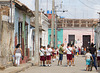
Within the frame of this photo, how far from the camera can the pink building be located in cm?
5888

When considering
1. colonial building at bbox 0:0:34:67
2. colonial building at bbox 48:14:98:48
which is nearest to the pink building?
colonial building at bbox 48:14:98:48

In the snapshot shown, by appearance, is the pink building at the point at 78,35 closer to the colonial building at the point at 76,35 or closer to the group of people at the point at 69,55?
the colonial building at the point at 76,35

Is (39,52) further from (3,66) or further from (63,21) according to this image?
(63,21)

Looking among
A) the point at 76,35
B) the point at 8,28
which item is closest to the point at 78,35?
the point at 76,35

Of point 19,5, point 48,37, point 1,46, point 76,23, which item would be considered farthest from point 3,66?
point 76,23

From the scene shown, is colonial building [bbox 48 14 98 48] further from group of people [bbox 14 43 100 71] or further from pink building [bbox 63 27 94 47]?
group of people [bbox 14 43 100 71]

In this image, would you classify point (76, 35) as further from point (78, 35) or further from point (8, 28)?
point (8, 28)

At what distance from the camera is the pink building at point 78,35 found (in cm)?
5888

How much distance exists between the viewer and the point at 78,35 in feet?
195

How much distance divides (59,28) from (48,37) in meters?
3.38

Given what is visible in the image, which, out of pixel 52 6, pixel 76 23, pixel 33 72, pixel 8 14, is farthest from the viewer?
pixel 76 23

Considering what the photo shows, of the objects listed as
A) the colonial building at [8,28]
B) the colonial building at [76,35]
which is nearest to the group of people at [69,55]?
the colonial building at [8,28]

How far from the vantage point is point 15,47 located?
73.8ft

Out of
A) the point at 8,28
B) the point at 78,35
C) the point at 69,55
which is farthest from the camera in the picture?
the point at 78,35
